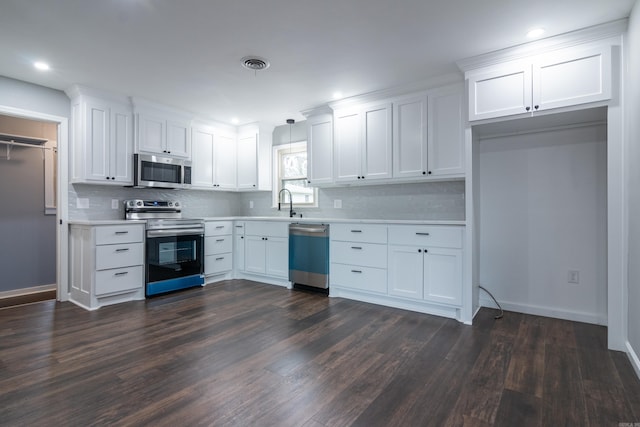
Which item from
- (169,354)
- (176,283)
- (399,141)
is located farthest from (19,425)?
(399,141)

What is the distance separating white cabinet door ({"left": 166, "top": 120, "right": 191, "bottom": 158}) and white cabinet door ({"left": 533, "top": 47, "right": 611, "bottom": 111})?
4066 mm

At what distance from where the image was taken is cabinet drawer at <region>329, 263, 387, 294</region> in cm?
347

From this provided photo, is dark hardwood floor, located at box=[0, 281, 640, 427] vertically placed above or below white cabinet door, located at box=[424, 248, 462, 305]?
below

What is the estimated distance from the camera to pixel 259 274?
181 inches

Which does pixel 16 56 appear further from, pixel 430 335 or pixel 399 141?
pixel 430 335

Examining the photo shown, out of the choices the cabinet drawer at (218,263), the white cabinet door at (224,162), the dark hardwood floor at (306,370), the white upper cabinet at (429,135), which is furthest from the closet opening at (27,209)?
the white upper cabinet at (429,135)

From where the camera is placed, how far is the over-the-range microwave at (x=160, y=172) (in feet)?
13.0

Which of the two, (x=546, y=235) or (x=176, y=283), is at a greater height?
(x=546, y=235)

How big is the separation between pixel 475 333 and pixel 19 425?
297cm

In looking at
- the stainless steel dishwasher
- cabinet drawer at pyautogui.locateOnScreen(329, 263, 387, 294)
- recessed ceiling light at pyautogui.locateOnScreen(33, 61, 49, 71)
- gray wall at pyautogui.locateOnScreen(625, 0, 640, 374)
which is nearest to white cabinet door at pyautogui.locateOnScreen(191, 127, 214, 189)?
the stainless steel dishwasher

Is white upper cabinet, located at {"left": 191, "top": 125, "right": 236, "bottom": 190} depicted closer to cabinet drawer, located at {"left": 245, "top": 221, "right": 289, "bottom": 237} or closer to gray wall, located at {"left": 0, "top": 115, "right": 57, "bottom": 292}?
cabinet drawer, located at {"left": 245, "top": 221, "right": 289, "bottom": 237}

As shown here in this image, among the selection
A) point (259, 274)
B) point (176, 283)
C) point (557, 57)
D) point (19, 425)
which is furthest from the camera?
point (259, 274)

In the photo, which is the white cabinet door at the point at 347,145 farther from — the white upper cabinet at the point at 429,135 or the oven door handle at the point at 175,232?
the oven door handle at the point at 175,232

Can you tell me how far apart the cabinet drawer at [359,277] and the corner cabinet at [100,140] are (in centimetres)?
274
